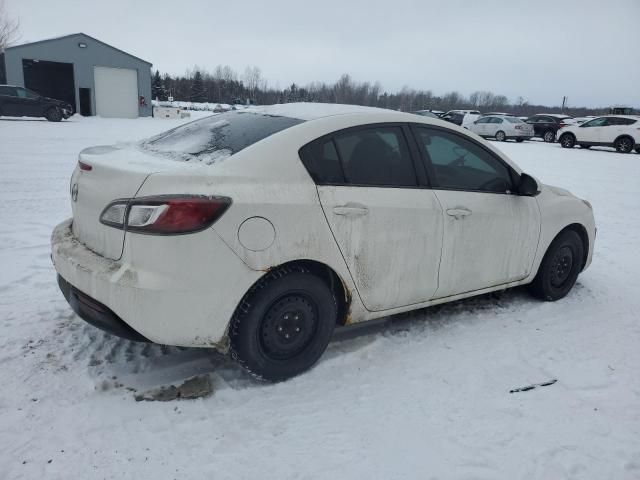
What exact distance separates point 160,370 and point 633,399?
292 cm

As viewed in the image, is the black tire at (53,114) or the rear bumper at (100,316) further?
the black tire at (53,114)

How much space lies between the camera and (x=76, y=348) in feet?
10.6

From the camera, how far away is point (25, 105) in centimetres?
2233

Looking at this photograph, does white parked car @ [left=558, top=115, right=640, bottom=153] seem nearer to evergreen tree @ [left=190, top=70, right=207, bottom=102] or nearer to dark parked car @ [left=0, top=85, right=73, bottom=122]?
dark parked car @ [left=0, top=85, right=73, bottom=122]

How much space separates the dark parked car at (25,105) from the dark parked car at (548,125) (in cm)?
2563

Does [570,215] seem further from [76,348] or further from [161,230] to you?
[76,348]

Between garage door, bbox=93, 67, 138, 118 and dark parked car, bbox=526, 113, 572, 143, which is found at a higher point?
garage door, bbox=93, 67, 138, 118

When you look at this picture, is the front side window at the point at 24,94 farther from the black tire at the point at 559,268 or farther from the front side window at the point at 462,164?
the black tire at the point at 559,268

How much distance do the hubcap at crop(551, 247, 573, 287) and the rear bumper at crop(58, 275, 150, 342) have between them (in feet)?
11.6

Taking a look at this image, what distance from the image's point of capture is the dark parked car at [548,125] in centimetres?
2823

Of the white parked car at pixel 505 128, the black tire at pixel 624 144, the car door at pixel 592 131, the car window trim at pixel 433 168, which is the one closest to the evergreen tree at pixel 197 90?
the white parked car at pixel 505 128

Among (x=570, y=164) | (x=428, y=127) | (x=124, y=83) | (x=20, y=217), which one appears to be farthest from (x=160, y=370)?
(x=124, y=83)

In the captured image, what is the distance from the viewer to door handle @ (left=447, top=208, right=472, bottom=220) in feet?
11.3

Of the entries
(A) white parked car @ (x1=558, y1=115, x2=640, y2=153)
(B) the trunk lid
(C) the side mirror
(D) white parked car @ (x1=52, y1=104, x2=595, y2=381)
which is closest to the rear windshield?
(D) white parked car @ (x1=52, y1=104, x2=595, y2=381)
